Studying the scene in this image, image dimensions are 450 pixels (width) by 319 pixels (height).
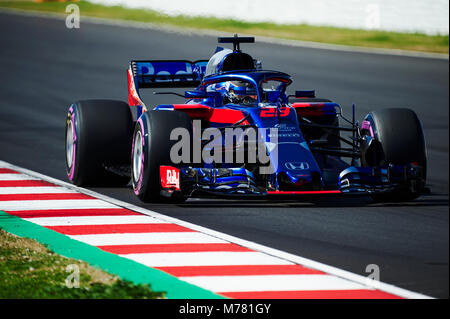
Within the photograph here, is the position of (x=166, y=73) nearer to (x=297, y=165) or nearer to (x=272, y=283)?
(x=297, y=165)

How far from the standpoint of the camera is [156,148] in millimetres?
10625

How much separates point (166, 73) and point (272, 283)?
6.19 meters

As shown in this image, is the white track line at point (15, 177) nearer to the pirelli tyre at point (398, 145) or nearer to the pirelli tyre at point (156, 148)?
the pirelli tyre at point (156, 148)

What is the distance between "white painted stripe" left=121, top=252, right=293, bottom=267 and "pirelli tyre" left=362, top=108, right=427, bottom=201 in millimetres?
2720

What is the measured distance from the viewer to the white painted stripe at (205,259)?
845cm

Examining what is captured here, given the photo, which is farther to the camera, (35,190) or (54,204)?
(35,190)

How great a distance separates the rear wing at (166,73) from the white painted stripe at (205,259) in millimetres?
4826

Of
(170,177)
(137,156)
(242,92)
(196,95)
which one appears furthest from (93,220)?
(242,92)

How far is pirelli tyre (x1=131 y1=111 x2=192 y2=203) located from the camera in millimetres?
10609

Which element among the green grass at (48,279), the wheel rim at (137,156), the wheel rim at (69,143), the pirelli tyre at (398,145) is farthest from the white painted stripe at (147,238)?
the wheel rim at (69,143)

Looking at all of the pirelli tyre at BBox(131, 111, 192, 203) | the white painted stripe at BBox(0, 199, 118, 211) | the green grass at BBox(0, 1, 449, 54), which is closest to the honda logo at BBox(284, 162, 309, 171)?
the pirelli tyre at BBox(131, 111, 192, 203)

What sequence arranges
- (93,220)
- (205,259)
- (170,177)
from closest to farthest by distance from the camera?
(205,259)
(93,220)
(170,177)

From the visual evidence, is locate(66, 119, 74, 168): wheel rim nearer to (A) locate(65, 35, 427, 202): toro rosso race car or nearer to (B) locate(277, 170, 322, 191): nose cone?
(A) locate(65, 35, 427, 202): toro rosso race car
